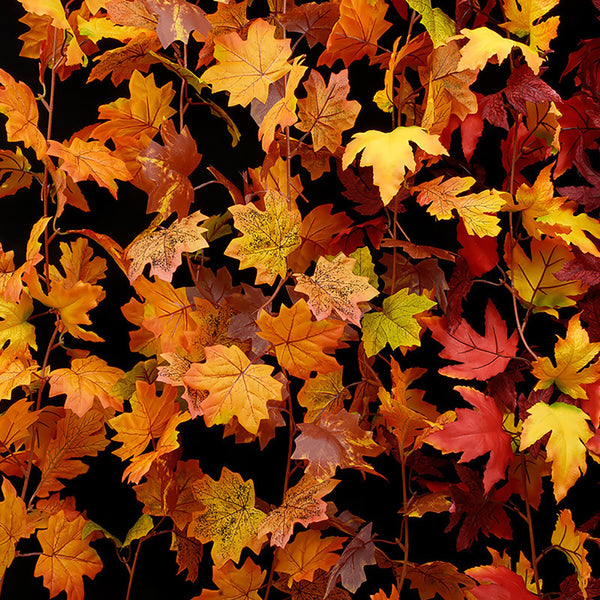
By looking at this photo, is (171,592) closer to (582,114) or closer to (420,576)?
(420,576)

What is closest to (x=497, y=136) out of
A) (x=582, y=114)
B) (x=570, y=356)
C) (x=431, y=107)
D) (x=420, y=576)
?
(x=582, y=114)

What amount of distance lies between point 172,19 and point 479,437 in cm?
63

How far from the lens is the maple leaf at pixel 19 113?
75 centimetres

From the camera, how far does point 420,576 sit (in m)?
0.87

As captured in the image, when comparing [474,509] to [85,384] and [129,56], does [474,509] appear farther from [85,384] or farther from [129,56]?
[129,56]

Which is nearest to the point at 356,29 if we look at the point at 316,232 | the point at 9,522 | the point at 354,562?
the point at 316,232

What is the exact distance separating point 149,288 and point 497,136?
626mm

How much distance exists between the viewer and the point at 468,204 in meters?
0.74

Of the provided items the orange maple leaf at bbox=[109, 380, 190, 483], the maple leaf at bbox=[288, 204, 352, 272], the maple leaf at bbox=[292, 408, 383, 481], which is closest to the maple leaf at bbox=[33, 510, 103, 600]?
the orange maple leaf at bbox=[109, 380, 190, 483]

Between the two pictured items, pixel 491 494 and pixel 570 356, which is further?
pixel 491 494

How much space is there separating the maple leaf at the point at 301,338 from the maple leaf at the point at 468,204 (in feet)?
0.66

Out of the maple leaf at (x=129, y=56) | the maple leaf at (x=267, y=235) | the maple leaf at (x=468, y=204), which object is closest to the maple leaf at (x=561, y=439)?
the maple leaf at (x=468, y=204)

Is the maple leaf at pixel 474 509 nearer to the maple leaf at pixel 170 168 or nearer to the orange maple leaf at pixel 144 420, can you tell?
the orange maple leaf at pixel 144 420

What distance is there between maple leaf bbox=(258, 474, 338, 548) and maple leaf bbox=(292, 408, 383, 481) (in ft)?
0.10
